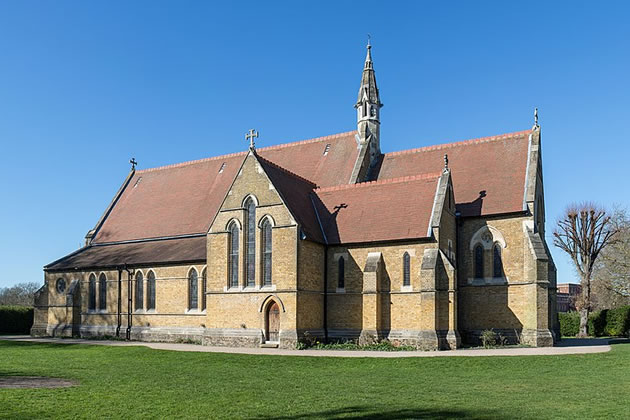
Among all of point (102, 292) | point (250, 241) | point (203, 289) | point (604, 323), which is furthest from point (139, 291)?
point (604, 323)

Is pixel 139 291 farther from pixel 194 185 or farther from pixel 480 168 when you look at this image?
pixel 480 168

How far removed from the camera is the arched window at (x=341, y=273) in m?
32.2

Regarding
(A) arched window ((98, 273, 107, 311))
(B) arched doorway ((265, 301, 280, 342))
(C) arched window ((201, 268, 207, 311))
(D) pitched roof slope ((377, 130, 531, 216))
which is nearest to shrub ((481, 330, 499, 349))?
(D) pitched roof slope ((377, 130, 531, 216))

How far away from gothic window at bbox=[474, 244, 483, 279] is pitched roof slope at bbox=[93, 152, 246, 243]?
16718 millimetres

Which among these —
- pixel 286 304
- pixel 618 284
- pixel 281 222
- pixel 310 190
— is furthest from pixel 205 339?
pixel 618 284

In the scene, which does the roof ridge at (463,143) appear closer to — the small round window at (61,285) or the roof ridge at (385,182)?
the roof ridge at (385,182)

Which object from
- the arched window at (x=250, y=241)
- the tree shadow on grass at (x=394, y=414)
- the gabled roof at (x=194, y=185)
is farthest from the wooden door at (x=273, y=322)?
the tree shadow on grass at (x=394, y=414)

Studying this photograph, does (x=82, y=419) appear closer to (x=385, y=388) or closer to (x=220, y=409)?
(x=220, y=409)

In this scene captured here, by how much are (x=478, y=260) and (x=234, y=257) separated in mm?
13283

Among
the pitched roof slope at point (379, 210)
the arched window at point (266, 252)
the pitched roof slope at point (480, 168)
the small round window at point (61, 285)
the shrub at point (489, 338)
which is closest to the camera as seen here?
the shrub at point (489, 338)

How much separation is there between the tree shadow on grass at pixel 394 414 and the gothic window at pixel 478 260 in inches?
810

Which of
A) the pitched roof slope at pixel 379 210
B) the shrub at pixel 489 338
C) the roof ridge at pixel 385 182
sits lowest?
the shrub at pixel 489 338

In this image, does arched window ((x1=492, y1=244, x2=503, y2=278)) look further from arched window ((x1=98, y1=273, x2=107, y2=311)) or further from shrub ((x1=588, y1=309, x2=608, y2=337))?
arched window ((x1=98, y1=273, x2=107, y2=311))

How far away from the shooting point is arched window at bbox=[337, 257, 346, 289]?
32.2m
